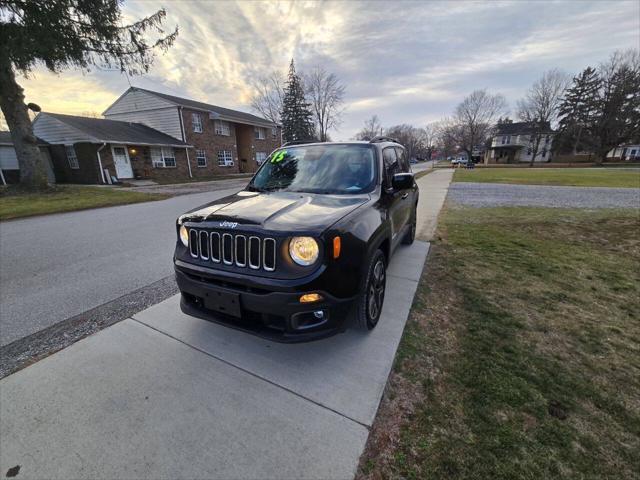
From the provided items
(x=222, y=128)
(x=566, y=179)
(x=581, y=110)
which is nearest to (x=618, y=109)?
(x=581, y=110)

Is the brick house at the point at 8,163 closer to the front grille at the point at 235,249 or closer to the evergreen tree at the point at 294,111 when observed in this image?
the front grille at the point at 235,249

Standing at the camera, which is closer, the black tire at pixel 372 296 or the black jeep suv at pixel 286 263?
the black jeep suv at pixel 286 263

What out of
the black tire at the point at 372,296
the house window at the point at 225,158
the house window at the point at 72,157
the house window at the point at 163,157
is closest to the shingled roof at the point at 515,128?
the house window at the point at 225,158

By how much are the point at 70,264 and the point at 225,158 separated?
27.3 metres

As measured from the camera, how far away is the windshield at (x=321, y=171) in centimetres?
317

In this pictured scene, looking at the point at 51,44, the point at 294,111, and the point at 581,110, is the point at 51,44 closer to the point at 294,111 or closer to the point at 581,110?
the point at 294,111

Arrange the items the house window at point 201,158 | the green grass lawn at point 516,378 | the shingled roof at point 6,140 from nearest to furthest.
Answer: the green grass lawn at point 516,378 < the shingled roof at point 6,140 < the house window at point 201,158

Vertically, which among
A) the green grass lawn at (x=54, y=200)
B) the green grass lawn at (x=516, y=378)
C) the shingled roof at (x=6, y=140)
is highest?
the shingled roof at (x=6, y=140)

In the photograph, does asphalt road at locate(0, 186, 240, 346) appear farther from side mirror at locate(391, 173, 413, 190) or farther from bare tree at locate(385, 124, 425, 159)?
bare tree at locate(385, 124, 425, 159)

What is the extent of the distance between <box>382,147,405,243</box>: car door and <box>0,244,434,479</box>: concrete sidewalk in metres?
1.32

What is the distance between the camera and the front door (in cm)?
1964

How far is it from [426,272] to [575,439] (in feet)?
8.84

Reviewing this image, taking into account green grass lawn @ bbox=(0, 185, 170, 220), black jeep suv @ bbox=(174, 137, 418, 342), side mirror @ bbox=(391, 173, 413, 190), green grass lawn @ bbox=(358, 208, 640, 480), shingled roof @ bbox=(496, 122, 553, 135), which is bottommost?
green grass lawn @ bbox=(358, 208, 640, 480)

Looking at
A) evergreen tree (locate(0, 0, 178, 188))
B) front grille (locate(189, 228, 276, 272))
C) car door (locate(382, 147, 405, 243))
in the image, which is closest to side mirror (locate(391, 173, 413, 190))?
car door (locate(382, 147, 405, 243))
